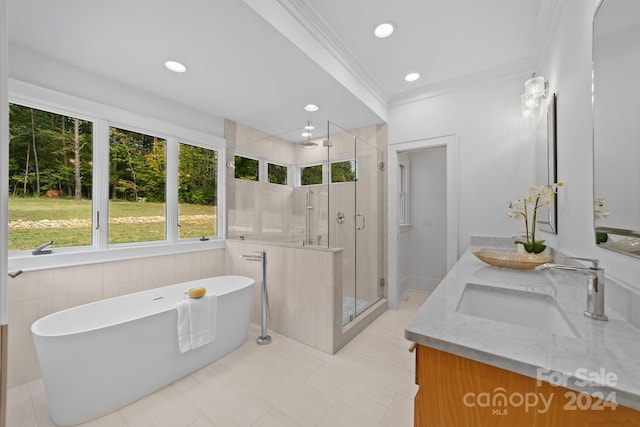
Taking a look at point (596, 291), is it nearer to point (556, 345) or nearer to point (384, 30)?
point (556, 345)

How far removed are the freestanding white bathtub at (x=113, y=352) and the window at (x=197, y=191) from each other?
907 millimetres

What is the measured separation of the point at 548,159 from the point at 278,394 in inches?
101

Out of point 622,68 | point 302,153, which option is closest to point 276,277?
point 302,153

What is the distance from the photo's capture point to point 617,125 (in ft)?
2.85

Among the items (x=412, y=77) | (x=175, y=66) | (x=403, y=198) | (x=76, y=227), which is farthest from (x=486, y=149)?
(x=76, y=227)

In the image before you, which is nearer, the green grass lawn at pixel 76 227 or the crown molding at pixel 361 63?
the crown molding at pixel 361 63

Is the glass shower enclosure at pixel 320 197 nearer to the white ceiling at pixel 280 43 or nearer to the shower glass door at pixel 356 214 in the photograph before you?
the shower glass door at pixel 356 214

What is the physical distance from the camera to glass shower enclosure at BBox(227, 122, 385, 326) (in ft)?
9.06

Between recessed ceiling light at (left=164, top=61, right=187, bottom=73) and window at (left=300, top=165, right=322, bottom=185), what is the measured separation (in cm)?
152

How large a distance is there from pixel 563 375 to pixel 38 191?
3226mm

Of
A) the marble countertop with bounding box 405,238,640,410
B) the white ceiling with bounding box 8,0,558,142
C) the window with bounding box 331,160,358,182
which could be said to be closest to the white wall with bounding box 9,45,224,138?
the white ceiling with bounding box 8,0,558,142

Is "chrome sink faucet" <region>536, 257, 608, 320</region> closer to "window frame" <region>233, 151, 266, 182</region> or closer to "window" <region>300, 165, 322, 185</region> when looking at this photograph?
"window" <region>300, 165, 322, 185</region>

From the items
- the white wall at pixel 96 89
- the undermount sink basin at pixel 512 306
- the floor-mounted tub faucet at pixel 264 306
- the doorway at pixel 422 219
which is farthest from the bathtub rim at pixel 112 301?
Answer: the doorway at pixel 422 219

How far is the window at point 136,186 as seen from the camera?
2381 millimetres
